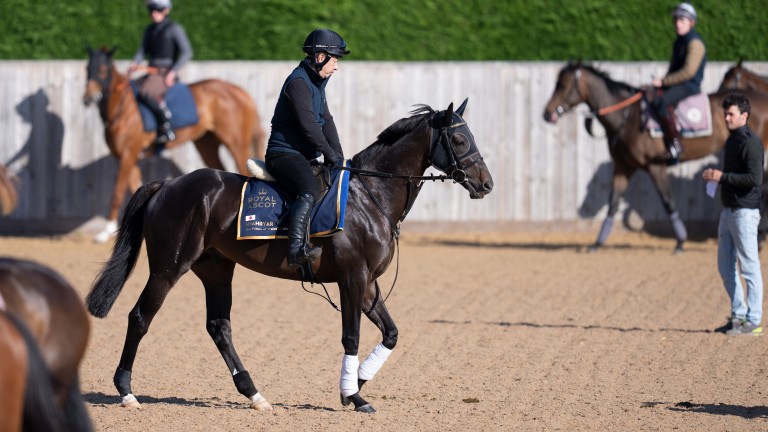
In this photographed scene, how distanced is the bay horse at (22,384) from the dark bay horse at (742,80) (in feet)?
43.5

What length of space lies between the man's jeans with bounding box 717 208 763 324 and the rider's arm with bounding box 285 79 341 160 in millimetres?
4122

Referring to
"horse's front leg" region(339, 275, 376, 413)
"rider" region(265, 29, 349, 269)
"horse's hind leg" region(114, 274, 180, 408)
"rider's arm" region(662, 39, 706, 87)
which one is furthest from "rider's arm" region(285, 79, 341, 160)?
"rider's arm" region(662, 39, 706, 87)

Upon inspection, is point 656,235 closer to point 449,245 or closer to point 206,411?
point 449,245

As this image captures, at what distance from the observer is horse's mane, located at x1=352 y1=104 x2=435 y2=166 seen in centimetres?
783

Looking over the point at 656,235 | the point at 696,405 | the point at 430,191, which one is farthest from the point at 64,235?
the point at 696,405

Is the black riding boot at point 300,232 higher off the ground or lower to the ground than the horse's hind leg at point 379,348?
higher

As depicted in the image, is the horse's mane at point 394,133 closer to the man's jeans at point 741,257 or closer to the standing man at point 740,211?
the standing man at point 740,211

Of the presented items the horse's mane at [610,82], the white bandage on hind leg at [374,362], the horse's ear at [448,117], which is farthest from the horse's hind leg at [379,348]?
the horse's mane at [610,82]

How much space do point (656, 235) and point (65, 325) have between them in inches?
519

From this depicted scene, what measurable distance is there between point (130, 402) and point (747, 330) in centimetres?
539

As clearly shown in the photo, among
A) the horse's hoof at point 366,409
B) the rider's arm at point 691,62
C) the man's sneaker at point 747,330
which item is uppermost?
the rider's arm at point 691,62

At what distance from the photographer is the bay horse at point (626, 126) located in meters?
15.2

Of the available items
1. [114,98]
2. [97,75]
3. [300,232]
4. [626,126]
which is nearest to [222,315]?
[300,232]

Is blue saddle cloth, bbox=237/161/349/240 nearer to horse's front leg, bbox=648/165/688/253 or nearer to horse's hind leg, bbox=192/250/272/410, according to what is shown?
horse's hind leg, bbox=192/250/272/410
